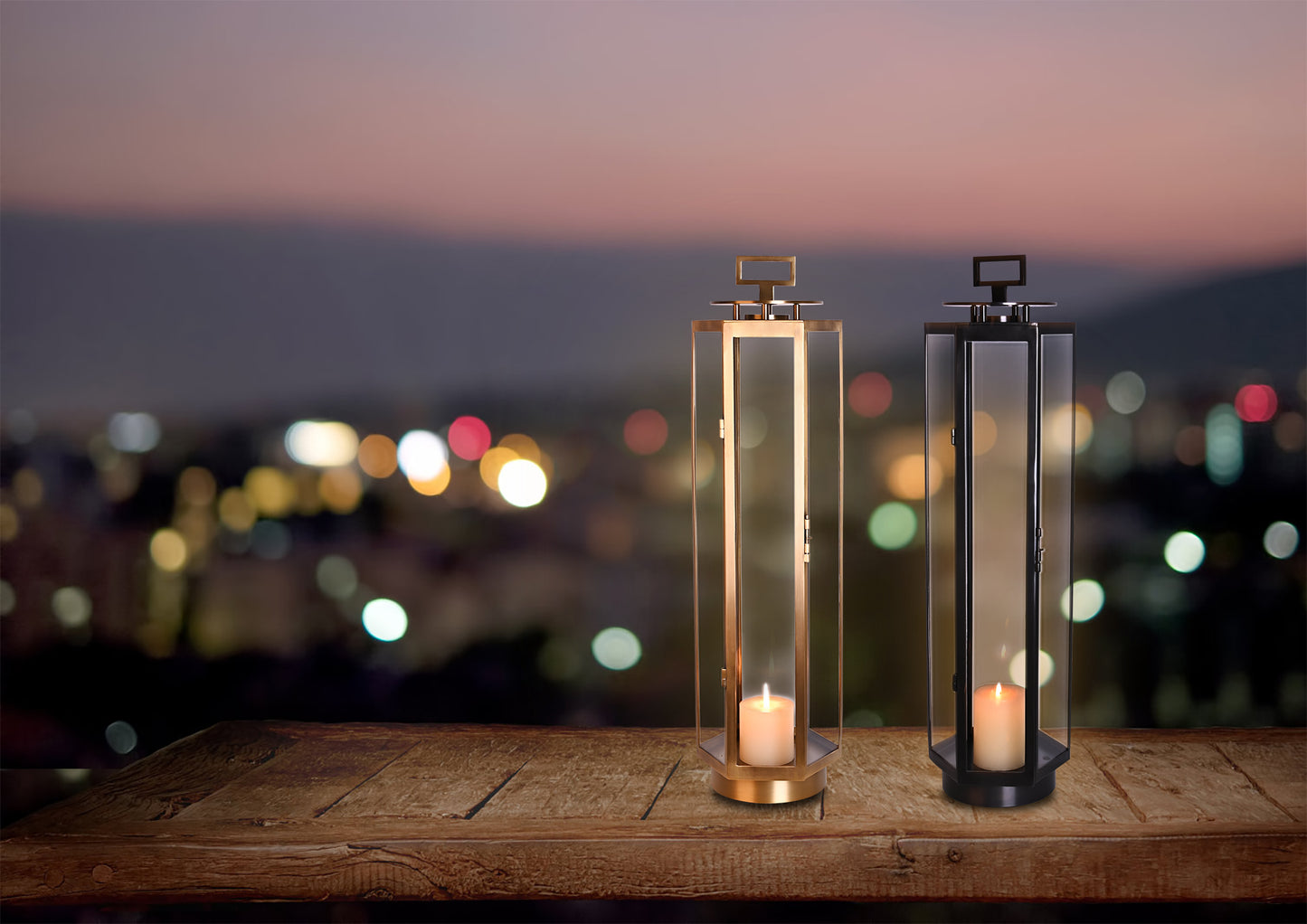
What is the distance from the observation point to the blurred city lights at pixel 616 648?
1329mm

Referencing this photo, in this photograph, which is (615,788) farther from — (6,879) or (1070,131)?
(1070,131)

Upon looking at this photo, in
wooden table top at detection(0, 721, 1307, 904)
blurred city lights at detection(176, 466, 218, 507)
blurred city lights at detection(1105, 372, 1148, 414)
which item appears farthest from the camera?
blurred city lights at detection(176, 466, 218, 507)

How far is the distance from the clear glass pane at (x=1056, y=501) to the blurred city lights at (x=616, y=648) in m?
0.54

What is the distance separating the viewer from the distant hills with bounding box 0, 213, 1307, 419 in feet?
4.11

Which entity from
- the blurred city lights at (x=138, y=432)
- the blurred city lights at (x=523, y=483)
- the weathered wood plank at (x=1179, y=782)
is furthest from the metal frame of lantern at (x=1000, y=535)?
the blurred city lights at (x=138, y=432)

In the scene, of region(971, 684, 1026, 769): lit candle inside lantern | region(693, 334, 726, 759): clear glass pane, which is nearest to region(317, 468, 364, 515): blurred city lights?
region(693, 334, 726, 759): clear glass pane

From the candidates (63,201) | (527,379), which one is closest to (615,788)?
(527,379)

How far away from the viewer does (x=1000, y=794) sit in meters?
1.03

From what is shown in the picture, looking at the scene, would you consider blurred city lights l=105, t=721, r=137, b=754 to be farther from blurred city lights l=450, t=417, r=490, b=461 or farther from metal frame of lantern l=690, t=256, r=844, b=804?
metal frame of lantern l=690, t=256, r=844, b=804

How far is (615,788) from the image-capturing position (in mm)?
1115

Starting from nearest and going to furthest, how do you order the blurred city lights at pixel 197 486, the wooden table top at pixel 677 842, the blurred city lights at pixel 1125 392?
the wooden table top at pixel 677 842 → the blurred city lights at pixel 1125 392 → the blurred city lights at pixel 197 486

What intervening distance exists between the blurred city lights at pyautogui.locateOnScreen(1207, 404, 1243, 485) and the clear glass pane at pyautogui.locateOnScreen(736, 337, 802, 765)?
638mm

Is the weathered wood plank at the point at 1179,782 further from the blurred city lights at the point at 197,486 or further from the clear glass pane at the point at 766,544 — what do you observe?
the blurred city lights at the point at 197,486

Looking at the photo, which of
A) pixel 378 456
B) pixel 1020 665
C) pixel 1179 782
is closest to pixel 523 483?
pixel 378 456
